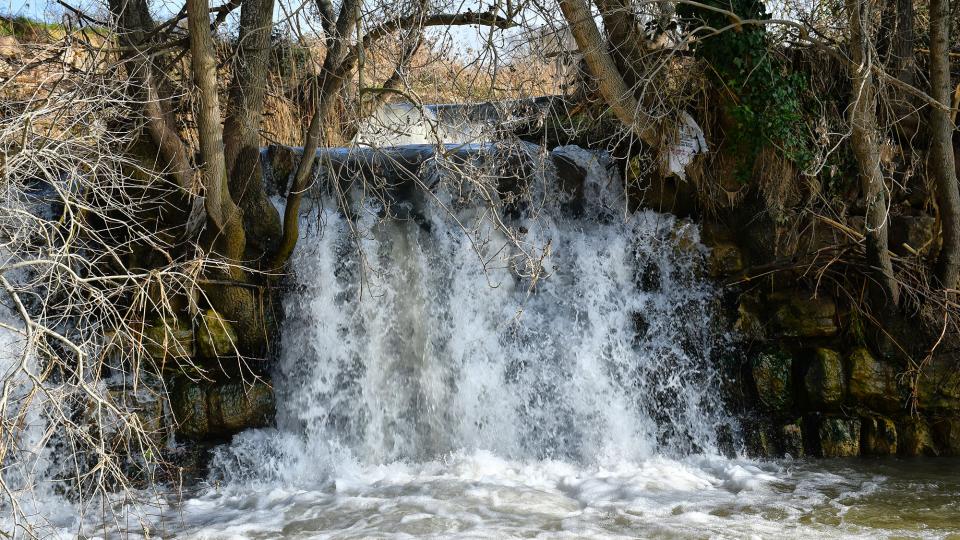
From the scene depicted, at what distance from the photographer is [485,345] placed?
8.26 m

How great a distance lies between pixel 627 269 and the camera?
8695 millimetres

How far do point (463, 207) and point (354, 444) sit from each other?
2513mm

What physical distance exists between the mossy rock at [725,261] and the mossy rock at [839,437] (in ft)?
5.17

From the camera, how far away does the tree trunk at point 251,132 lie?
307 inches

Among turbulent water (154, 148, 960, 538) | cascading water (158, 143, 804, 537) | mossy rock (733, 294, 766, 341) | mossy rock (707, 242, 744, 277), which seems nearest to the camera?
turbulent water (154, 148, 960, 538)

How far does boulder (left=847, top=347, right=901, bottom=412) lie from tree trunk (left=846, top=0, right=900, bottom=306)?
56 cm

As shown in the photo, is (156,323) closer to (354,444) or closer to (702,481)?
(354,444)

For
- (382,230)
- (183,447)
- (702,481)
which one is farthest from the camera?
(382,230)

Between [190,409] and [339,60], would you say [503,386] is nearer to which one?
→ [190,409]

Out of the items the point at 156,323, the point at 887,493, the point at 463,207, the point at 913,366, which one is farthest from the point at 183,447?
the point at 913,366

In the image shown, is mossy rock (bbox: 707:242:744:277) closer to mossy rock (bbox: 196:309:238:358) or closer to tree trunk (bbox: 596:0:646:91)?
tree trunk (bbox: 596:0:646:91)

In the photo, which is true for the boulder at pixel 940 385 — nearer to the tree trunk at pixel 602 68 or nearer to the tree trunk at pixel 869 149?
the tree trunk at pixel 869 149

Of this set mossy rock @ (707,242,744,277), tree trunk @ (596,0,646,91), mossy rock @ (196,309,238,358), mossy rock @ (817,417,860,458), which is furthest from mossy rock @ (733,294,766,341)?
mossy rock @ (196,309,238,358)

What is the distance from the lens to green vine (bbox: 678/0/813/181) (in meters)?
7.91
